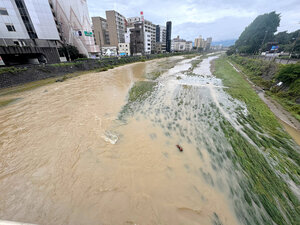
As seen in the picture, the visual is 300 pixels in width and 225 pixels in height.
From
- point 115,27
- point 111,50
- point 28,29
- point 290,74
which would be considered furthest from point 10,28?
point 290,74

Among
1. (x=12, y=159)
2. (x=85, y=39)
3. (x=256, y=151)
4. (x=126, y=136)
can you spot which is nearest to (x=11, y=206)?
(x=12, y=159)

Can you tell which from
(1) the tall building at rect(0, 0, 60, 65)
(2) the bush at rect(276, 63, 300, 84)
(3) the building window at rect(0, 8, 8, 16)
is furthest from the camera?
(1) the tall building at rect(0, 0, 60, 65)

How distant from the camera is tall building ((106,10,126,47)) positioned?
48684mm

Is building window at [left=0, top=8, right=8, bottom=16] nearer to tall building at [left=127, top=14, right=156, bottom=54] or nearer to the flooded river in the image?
the flooded river

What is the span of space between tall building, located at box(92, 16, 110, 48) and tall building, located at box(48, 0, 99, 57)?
67.0ft

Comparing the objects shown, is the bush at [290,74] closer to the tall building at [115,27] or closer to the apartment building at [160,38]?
the tall building at [115,27]

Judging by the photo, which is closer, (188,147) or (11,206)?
(11,206)

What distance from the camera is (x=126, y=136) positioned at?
19.6ft

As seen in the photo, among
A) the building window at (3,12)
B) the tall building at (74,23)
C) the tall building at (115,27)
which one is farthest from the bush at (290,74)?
the tall building at (115,27)

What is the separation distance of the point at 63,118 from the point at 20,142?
7.76 feet

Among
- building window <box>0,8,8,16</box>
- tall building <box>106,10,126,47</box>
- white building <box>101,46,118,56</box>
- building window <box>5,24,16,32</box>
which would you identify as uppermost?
tall building <box>106,10,126,47</box>

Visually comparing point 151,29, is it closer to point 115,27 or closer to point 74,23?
point 115,27

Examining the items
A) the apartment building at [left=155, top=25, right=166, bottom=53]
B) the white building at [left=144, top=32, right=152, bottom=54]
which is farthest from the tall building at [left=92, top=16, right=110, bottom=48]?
the apartment building at [left=155, top=25, right=166, bottom=53]

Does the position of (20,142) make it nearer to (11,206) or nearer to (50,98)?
(11,206)
